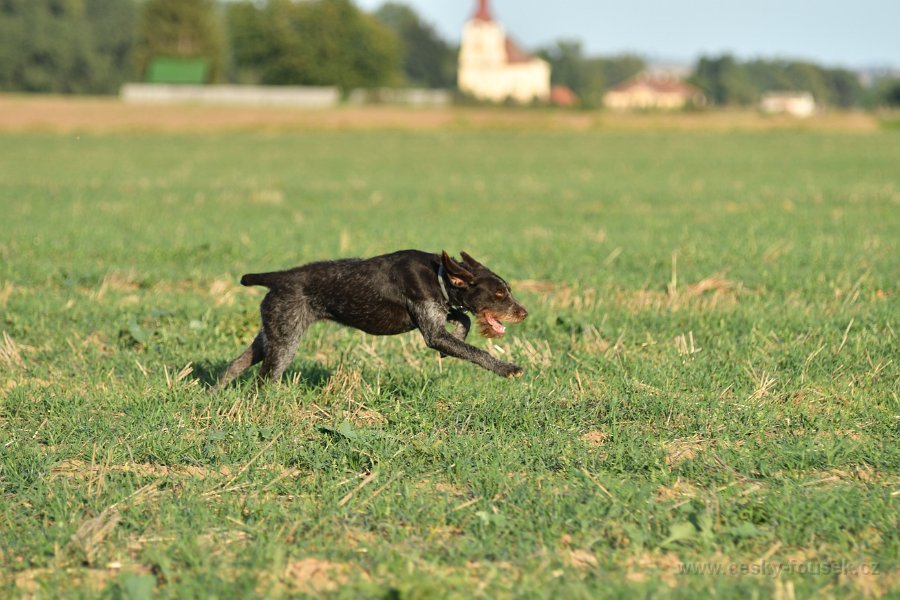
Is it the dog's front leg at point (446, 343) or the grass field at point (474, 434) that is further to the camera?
the dog's front leg at point (446, 343)

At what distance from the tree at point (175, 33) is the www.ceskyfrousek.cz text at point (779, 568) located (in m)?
A: 130

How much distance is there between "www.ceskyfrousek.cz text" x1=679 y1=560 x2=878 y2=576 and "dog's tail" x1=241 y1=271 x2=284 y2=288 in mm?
3271

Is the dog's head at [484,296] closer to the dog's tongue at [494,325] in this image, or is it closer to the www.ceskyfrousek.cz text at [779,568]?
the dog's tongue at [494,325]

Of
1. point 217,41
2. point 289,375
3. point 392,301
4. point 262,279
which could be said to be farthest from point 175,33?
point 392,301

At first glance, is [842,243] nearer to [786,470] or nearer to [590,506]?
[786,470]

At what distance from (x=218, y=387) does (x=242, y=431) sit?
86 cm

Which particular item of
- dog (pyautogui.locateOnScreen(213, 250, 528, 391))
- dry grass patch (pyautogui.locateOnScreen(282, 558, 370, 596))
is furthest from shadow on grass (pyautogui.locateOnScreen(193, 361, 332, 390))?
dry grass patch (pyautogui.locateOnScreen(282, 558, 370, 596))

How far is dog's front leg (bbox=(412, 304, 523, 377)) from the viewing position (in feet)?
20.8

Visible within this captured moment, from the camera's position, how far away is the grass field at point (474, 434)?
4.50m

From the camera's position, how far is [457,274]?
6336 mm

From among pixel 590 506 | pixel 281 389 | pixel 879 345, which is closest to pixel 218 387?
pixel 281 389

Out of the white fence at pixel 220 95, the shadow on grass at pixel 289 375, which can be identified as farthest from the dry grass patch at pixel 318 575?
the white fence at pixel 220 95

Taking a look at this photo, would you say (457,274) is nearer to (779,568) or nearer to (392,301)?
(392,301)

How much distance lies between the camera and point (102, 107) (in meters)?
80.9
